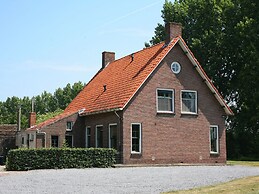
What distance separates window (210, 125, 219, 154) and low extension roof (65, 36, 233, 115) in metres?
1.75

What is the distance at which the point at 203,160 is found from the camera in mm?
32812

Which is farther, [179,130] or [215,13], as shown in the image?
[215,13]

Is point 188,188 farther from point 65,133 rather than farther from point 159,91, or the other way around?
point 65,133

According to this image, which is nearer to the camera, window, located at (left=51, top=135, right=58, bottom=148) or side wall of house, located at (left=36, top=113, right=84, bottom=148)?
side wall of house, located at (left=36, top=113, right=84, bottom=148)

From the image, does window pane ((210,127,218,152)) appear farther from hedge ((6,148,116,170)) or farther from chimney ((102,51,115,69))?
chimney ((102,51,115,69))

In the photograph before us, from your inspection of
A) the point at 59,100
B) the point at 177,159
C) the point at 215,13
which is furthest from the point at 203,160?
the point at 59,100

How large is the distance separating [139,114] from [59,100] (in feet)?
273

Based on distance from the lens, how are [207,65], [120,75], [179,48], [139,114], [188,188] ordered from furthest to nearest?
[207,65]
[120,75]
[179,48]
[139,114]
[188,188]

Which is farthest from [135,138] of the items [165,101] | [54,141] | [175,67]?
[54,141]

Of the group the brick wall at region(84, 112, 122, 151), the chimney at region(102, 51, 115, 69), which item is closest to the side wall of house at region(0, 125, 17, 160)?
the brick wall at region(84, 112, 122, 151)

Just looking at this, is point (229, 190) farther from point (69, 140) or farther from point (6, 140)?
point (6, 140)

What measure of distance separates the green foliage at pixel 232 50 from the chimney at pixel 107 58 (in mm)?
9741

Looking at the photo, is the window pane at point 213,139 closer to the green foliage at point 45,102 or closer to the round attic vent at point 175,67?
the round attic vent at point 175,67

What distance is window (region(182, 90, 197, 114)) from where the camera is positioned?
3281cm
